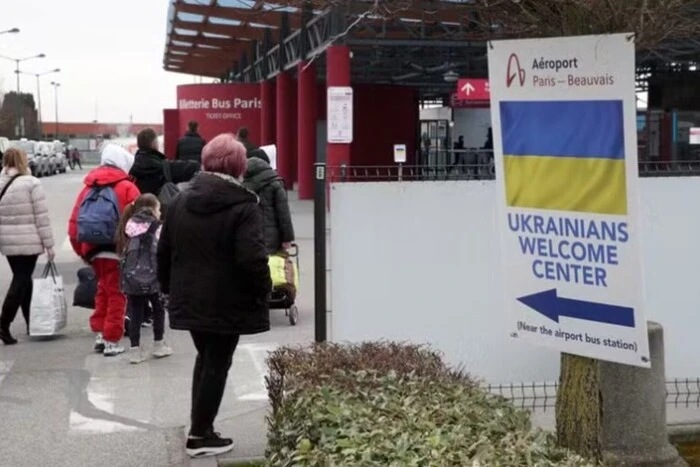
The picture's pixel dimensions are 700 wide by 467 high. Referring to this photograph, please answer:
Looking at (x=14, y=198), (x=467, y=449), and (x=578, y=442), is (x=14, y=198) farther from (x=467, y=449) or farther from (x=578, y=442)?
(x=467, y=449)

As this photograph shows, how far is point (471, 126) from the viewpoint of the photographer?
121ft

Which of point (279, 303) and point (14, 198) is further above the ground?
point (14, 198)

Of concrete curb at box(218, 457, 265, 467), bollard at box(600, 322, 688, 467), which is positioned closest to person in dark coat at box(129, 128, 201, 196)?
concrete curb at box(218, 457, 265, 467)

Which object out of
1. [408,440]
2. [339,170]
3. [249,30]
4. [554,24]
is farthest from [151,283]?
[249,30]

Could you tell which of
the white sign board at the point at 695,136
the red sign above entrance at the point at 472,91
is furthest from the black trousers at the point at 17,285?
the white sign board at the point at 695,136

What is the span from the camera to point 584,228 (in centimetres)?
438

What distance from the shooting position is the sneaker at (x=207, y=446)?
6035mm

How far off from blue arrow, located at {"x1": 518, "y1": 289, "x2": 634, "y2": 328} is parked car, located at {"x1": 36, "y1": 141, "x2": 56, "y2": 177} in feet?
193

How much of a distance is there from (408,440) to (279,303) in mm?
6900

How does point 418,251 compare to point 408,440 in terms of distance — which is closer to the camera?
point 408,440

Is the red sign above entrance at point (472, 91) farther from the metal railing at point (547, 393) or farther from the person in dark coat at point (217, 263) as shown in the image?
the person in dark coat at point (217, 263)

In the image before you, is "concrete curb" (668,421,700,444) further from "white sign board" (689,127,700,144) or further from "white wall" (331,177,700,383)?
"white sign board" (689,127,700,144)

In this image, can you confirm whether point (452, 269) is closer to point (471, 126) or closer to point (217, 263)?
point (217, 263)

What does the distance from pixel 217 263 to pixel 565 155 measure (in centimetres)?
210
